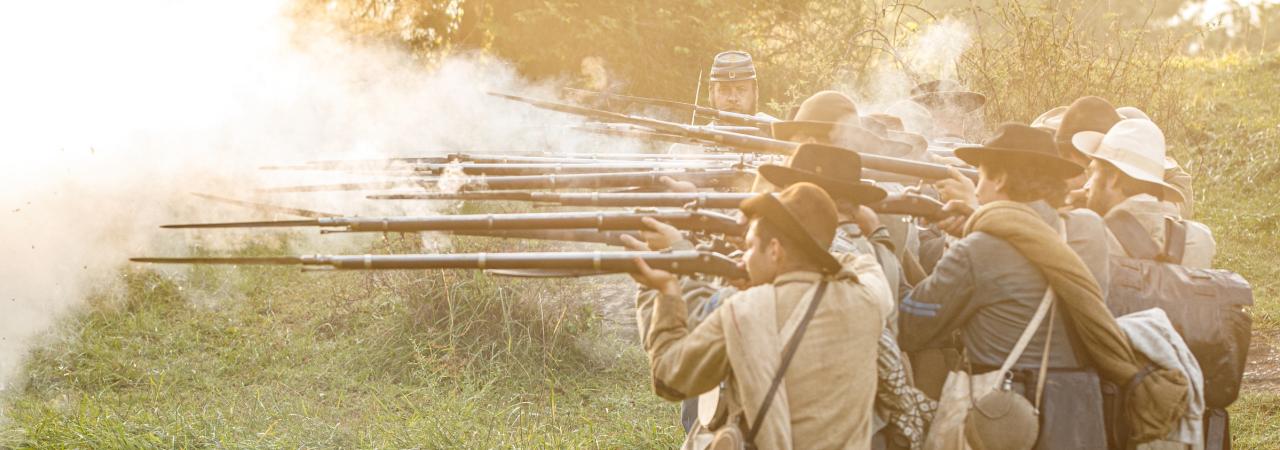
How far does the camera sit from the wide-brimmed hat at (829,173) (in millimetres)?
4328

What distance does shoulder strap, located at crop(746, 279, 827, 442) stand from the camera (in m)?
3.60

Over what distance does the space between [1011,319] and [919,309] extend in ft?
1.16

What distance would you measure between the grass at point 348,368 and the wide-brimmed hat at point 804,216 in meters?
3.39

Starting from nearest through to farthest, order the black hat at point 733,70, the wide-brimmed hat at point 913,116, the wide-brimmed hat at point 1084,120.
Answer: the wide-brimmed hat at point 1084,120 → the black hat at point 733,70 → the wide-brimmed hat at point 913,116

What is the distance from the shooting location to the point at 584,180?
5082 millimetres

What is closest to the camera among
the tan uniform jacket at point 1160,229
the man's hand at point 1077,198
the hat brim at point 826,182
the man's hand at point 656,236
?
the man's hand at point 656,236

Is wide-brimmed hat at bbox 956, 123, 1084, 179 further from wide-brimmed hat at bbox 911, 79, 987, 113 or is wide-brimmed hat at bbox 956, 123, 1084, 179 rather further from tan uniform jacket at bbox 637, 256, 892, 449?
wide-brimmed hat at bbox 911, 79, 987, 113

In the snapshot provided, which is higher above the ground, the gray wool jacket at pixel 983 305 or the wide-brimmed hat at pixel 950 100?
the wide-brimmed hat at pixel 950 100

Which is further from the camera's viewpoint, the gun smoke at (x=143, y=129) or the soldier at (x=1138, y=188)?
the gun smoke at (x=143, y=129)

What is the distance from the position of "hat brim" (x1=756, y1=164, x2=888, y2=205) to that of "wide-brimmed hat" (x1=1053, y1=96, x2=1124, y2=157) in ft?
6.55

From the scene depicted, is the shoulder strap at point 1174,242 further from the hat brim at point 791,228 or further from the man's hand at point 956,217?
the hat brim at point 791,228

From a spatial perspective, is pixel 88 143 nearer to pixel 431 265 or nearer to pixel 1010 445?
pixel 431 265

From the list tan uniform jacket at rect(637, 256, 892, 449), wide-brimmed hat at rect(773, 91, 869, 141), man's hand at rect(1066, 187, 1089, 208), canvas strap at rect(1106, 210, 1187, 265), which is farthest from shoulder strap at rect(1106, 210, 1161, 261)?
tan uniform jacket at rect(637, 256, 892, 449)

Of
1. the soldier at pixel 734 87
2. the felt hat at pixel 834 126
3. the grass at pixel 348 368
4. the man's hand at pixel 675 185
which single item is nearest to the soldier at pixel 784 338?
the man's hand at pixel 675 185
